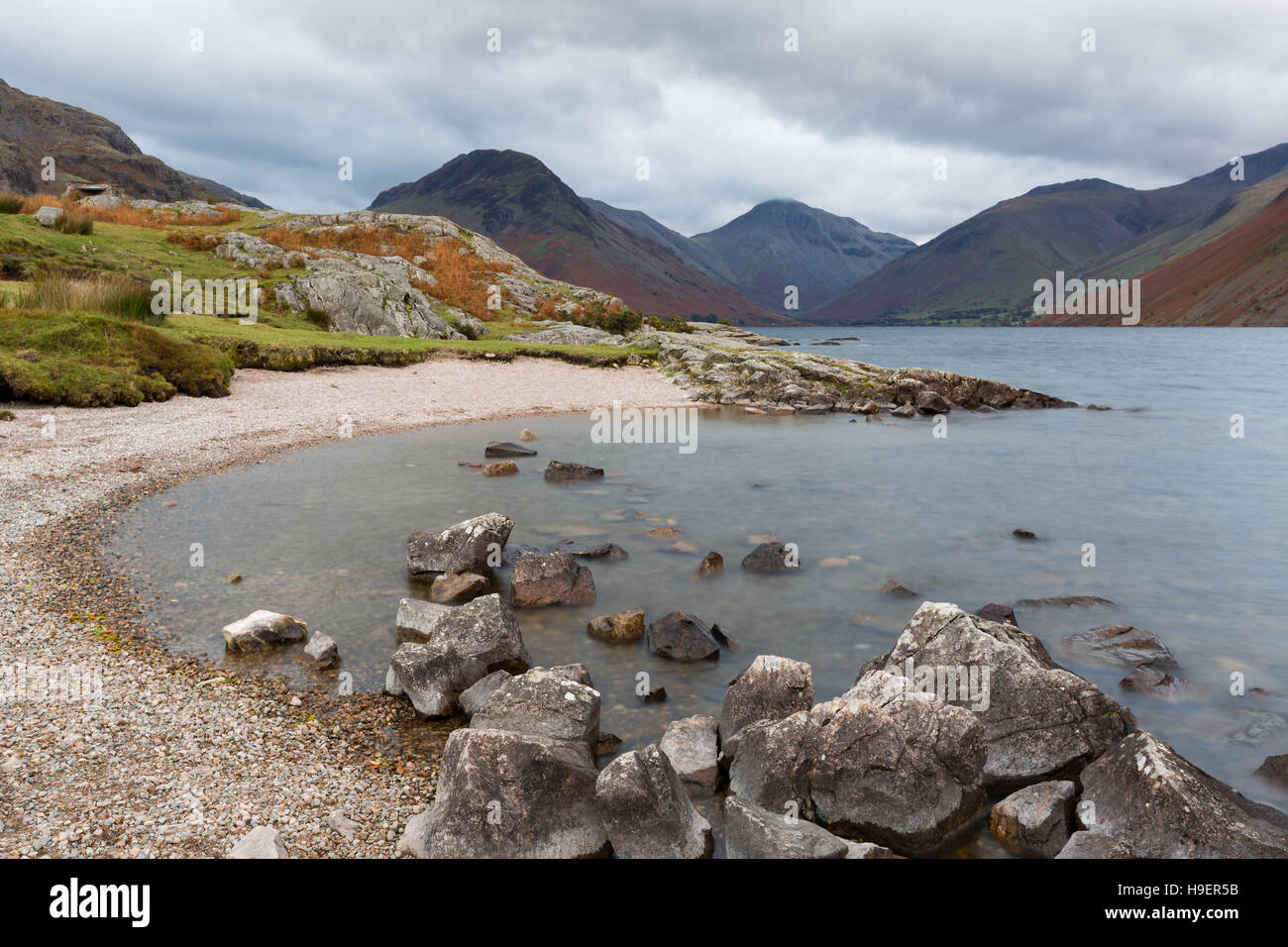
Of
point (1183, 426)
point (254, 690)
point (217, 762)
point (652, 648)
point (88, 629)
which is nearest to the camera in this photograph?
point (217, 762)

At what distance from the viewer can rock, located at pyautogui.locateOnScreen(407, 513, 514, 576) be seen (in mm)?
13531

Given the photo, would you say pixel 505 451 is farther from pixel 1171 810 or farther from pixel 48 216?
pixel 48 216

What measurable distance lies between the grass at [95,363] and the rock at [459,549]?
695 inches

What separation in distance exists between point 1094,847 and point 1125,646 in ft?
21.1

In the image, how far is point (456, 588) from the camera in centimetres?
1257

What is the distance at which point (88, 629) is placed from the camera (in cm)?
975

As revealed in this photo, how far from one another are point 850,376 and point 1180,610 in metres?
34.1

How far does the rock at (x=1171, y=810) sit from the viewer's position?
6285 mm

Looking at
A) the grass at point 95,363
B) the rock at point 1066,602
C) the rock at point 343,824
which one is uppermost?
the grass at point 95,363

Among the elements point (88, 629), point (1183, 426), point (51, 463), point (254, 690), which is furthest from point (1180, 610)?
→ point (1183, 426)

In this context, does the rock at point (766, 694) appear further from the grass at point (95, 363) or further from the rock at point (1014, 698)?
the grass at point (95, 363)

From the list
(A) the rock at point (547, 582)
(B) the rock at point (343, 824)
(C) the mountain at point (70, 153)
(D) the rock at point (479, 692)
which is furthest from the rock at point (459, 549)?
(C) the mountain at point (70, 153)

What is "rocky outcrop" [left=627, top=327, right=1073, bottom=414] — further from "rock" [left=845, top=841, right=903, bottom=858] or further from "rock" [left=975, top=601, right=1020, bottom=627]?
"rock" [left=845, top=841, right=903, bottom=858]
